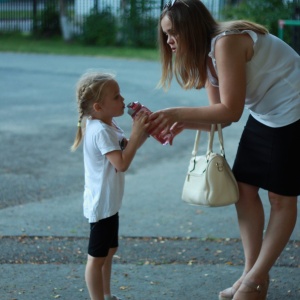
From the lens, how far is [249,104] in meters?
3.98

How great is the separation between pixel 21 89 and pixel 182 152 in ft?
18.7

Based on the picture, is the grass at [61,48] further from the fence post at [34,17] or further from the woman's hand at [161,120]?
the woman's hand at [161,120]

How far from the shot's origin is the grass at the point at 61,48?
70.1 ft

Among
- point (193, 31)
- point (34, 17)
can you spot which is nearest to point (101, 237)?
point (193, 31)

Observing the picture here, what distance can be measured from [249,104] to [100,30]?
21.6m

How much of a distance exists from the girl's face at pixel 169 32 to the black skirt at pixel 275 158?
63 cm

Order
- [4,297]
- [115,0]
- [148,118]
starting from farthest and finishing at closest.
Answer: [115,0]
[4,297]
[148,118]

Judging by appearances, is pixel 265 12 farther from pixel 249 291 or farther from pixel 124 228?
pixel 249 291

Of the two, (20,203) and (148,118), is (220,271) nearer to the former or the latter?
(148,118)

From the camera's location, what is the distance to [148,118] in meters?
3.68

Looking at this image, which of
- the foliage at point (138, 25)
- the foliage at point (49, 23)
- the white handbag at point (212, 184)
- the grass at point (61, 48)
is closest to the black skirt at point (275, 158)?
the white handbag at point (212, 184)

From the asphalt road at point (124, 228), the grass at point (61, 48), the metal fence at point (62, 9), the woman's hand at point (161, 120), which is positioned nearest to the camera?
the woman's hand at point (161, 120)

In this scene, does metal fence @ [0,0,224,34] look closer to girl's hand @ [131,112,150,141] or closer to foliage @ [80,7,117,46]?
foliage @ [80,7,117,46]

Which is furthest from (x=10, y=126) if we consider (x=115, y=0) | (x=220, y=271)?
(x=115, y=0)
